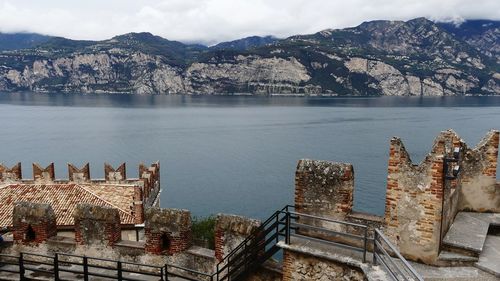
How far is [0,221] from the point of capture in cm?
2217

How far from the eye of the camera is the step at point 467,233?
929 cm

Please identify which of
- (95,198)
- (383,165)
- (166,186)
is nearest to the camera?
(95,198)

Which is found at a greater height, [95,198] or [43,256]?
[43,256]

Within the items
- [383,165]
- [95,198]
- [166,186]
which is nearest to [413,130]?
[383,165]

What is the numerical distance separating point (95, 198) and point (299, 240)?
62.6 ft

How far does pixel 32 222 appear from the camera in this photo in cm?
1173

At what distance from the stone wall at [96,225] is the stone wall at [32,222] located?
3.07ft

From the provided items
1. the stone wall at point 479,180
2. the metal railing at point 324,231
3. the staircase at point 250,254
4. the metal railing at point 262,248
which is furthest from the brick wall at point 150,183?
the stone wall at point 479,180

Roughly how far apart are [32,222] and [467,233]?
11.1 meters

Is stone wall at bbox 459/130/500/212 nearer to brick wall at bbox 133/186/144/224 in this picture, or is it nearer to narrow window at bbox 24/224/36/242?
narrow window at bbox 24/224/36/242

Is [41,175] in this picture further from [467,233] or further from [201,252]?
[467,233]

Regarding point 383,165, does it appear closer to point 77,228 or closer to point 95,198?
point 95,198

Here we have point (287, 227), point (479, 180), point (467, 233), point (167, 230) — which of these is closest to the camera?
point (287, 227)

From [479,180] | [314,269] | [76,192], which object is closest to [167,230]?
[314,269]
